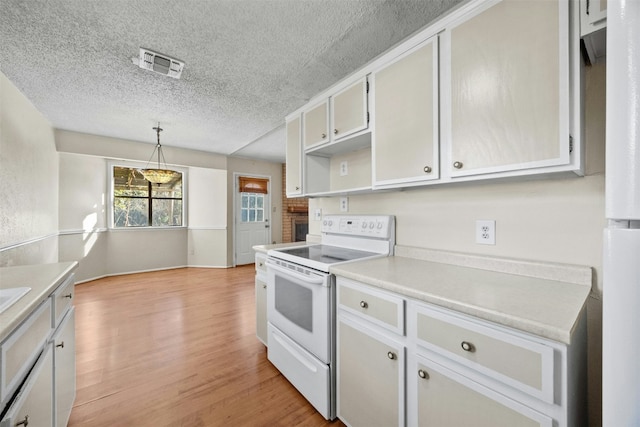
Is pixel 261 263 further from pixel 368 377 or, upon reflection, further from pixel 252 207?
pixel 252 207

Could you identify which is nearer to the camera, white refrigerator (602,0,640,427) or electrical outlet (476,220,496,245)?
white refrigerator (602,0,640,427)

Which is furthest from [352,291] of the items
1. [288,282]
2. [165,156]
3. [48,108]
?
[165,156]

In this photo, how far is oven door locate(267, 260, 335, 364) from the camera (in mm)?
1461

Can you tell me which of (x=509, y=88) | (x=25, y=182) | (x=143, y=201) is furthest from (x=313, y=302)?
(x=143, y=201)

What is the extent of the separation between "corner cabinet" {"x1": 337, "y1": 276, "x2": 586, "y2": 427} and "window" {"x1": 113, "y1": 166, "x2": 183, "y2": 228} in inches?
200

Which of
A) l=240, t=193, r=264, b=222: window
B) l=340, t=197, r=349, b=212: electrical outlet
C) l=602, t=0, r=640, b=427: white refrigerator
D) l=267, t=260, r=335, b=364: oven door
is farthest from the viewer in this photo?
l=240, t=193, r=264, b=222: window

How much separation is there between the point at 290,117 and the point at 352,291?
5.72ft

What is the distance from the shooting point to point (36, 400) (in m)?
0.98

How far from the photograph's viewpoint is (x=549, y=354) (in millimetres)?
715

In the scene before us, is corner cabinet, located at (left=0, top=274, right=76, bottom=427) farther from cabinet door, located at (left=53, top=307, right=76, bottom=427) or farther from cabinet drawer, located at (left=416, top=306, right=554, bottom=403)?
cabinet drawer, located at (left=416, top=306, right=554, bottom=403)

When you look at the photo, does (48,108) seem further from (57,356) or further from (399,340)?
(399,340)

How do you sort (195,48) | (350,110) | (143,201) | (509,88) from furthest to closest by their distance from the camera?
1. (143,201)
2. (195,48)
3. (350,110)
4. (509,88)

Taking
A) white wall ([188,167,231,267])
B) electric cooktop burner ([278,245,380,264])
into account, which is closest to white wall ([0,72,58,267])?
white wall ([188,167,231,267])

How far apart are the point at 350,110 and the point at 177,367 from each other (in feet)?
7.54
